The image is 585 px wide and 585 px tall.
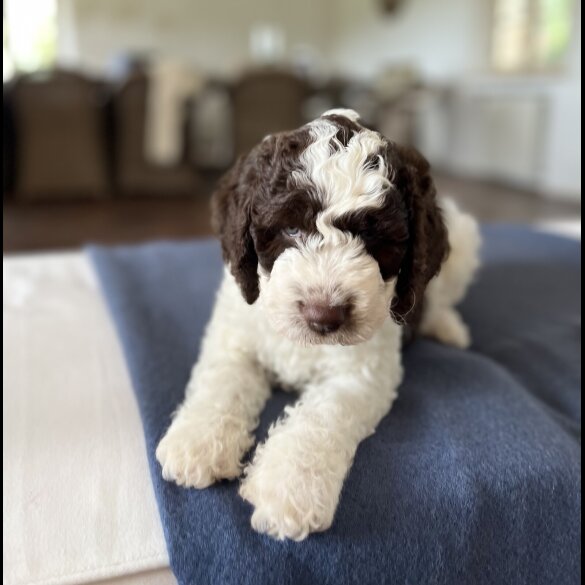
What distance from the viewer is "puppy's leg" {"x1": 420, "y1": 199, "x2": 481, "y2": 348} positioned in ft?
6.28

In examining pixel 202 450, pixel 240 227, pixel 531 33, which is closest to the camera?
pixel 202 450

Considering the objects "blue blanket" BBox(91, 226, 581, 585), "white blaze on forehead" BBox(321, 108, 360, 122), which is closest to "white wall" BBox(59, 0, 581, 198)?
"blue blanket" BBox(91, 226, 581, 585)

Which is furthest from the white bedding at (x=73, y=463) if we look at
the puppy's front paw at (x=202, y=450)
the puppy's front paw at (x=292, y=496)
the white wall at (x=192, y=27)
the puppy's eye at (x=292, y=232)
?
the white wall at (x=192, y=27)

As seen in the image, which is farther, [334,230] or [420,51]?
[420,51]

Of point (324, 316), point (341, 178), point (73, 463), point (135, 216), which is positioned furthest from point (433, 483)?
point (135, 216)

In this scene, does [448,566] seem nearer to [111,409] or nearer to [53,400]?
[111,409]

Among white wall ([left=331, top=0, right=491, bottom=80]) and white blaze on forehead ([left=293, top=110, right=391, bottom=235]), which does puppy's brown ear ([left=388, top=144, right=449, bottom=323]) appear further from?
white wall ([left=331, top=0, right=491, bottom=80])

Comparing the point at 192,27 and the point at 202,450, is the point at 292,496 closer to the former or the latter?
the point at 202,450

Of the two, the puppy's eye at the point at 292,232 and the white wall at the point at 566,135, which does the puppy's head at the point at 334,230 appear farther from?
the white wall at the point at 566,135

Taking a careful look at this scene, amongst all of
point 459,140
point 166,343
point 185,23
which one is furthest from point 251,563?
point 185,23

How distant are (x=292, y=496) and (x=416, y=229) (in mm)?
606

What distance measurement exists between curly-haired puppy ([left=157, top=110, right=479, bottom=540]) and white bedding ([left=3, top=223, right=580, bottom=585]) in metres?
0.14

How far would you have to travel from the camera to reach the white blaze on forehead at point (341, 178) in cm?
121

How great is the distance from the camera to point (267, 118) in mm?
7215
